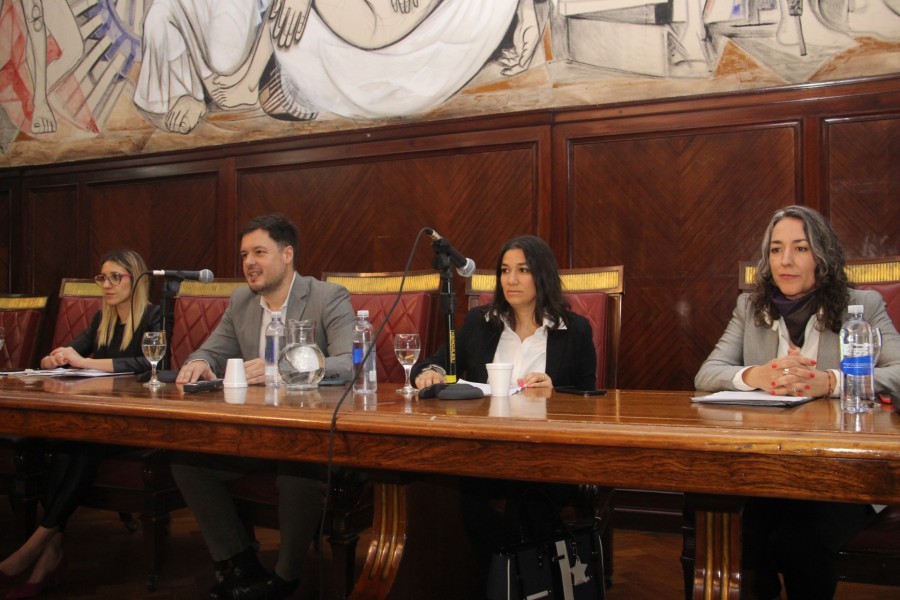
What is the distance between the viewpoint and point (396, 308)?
2748mm

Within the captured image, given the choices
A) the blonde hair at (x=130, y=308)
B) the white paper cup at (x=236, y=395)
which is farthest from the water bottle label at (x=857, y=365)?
the blonde hair at (x=130, y=308)

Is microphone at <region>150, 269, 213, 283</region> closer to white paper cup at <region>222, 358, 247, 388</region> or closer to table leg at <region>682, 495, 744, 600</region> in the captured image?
white paper cup at <region>222, 358, 247, 388</region>

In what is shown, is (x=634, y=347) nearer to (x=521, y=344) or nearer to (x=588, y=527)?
(x=521, y=344)

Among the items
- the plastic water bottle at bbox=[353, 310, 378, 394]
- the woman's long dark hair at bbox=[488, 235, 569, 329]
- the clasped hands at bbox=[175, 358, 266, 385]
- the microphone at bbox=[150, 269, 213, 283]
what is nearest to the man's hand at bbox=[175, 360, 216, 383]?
the clasped hands at bbox=[175, 358, 266, 385]

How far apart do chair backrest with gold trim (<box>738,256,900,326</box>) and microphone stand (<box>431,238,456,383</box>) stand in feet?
3.31

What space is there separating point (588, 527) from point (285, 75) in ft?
10.7

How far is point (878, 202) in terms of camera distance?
→ 3.20 m

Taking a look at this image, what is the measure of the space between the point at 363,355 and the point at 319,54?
259 cm

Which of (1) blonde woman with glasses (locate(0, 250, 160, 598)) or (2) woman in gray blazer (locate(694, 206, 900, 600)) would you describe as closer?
(2) woman in gray blazer (locate(694, 206, 900, 600))

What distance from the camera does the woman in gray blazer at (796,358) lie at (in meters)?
1.54

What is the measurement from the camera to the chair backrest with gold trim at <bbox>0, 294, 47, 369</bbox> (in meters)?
3.32

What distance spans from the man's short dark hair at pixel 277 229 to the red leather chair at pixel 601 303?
2.26 ft

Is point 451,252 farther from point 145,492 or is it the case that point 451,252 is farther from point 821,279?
point 145,492

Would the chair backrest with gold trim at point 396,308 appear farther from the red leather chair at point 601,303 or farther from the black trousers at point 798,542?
the black trousers at point 798,542
